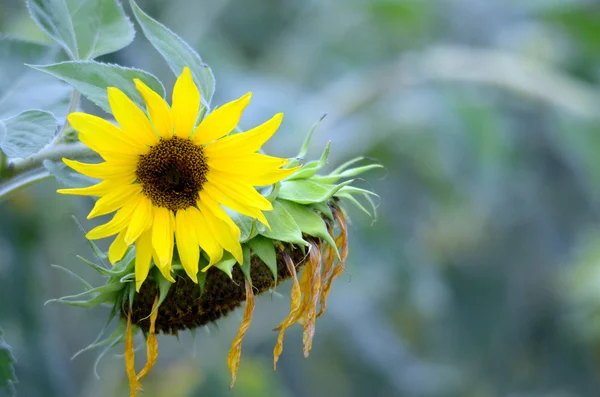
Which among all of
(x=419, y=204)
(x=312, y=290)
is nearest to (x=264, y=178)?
(x=312, y=290)

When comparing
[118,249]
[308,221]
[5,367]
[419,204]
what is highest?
[419,204]

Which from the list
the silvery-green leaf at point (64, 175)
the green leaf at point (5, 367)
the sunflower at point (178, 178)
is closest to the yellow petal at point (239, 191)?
the sunflower at point (178, 178)

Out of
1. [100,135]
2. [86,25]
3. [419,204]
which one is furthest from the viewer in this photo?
[419,204]

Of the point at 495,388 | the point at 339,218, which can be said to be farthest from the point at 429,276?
the point at 339,218

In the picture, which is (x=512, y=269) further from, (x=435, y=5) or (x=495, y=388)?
(x=435, y=5)

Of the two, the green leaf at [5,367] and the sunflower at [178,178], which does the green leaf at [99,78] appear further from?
the green leaf at [5,367]

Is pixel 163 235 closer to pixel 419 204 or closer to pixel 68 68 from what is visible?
pixel 68 68
